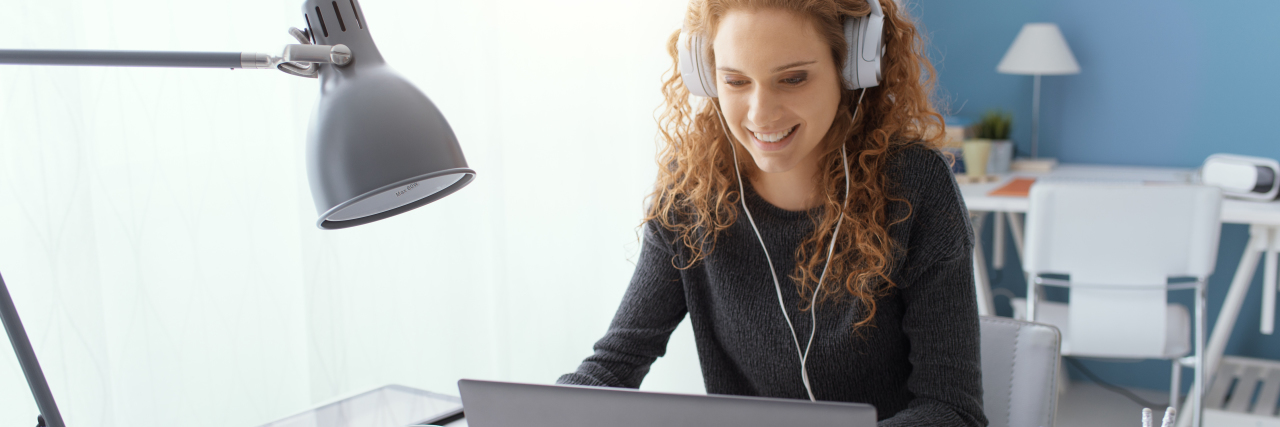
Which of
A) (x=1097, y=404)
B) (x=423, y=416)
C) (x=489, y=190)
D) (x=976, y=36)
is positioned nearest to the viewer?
(x=423, y=416)

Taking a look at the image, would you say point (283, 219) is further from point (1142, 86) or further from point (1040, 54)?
point (1142, 86)

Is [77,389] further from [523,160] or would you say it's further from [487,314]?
[523,160]

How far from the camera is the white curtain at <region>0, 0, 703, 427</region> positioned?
104cm

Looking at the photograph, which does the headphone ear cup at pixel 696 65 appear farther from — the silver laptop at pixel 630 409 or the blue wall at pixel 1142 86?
the blue wall at pixel 1142 86

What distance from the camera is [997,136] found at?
275 cm

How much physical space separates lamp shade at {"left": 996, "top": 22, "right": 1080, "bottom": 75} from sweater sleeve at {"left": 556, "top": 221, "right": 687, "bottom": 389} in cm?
192

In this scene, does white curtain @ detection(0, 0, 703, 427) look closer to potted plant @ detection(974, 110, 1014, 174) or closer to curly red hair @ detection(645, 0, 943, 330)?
curly red hair @ detection(645, 0, 943, 330)

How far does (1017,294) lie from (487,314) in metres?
1.91

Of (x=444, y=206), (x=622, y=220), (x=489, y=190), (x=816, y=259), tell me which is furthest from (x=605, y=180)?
(x=816, y=259)

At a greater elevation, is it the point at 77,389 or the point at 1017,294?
the point at 77,389

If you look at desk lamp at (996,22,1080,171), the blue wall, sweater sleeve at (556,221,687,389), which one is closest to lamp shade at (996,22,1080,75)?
desk lamp at (996,22,1080,171)

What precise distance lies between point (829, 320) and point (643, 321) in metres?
0.24

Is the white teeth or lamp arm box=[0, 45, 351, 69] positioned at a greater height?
lamp arm box=[0, 45, 351, 69]

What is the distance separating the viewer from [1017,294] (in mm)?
2896
